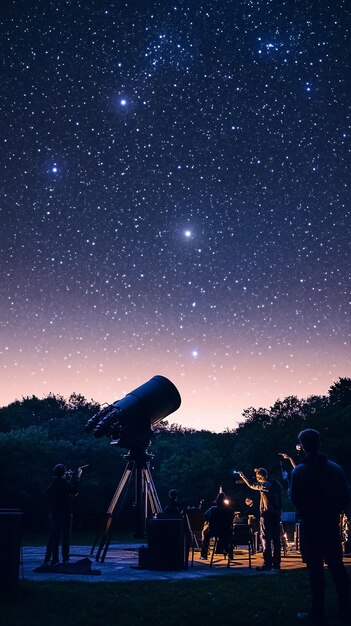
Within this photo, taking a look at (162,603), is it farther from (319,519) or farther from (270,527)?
(270,527)

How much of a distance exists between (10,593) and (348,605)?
4155mm

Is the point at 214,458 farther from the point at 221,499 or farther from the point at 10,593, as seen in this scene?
the point at 10,593

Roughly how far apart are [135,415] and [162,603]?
17.2ft

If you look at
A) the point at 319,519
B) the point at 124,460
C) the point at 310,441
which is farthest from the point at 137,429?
the point at 124,460

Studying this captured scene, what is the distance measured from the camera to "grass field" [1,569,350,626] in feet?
18.1

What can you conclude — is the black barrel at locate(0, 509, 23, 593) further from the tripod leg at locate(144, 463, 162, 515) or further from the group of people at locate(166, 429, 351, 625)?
the tripod leg at locate(144, 463, 162, 515)

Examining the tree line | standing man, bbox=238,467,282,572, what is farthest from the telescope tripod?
the tree line

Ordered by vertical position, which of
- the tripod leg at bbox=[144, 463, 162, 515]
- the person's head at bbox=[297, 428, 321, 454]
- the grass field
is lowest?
the grass field

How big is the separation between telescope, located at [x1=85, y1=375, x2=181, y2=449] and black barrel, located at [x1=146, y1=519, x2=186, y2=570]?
87.1 inches

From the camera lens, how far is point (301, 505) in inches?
206

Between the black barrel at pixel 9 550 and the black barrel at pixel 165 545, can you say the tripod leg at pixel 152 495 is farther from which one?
the black barrel at pixel 9 550

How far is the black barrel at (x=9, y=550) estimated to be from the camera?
7125 millimetres

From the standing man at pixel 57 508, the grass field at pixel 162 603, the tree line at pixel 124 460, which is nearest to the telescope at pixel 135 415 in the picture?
the standing man at pixel 57 508

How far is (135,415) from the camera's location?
37.7 ft
